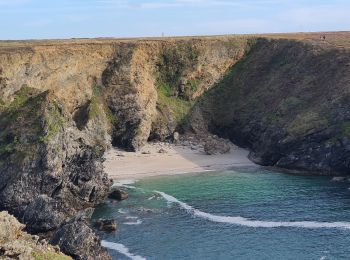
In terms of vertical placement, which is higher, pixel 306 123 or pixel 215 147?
pixel 306 123

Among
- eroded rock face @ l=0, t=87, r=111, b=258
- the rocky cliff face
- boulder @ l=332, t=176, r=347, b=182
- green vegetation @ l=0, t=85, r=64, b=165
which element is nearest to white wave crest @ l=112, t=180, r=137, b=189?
the rocky cliff face

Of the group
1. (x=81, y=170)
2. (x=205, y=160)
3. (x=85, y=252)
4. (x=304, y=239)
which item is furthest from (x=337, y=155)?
(x=85, y=252)

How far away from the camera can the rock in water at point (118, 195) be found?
87.2m

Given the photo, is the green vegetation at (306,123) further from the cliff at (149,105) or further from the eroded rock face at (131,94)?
the eroded rock face at (131,94)

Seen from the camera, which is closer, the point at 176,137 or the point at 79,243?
the point at 79,243

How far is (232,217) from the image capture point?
76938mm

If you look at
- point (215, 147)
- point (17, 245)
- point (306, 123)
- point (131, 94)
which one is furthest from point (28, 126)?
point (306, 123)

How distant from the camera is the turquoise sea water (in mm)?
64688

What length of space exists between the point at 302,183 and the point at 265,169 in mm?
12123

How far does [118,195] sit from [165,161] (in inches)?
931

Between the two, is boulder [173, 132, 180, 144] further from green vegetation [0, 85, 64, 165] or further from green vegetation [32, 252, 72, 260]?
green vegetation [32, 252, 72, 260]

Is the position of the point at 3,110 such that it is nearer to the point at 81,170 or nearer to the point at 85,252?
the point at 81,170

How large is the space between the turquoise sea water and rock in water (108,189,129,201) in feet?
4.18

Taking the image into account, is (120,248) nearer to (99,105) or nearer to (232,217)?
(232,217)
